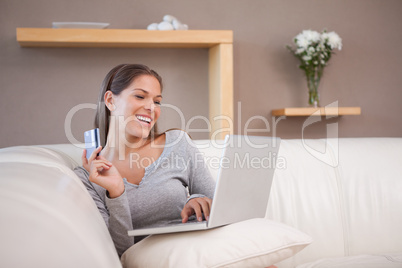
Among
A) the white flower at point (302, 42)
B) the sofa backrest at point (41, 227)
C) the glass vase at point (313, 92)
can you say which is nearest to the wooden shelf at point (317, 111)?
the glass vase at point (313, 92)

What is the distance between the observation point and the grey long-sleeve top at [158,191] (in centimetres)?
137

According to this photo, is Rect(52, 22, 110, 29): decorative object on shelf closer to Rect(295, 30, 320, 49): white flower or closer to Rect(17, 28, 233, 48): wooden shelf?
Rect(17, 28, 233, 48): wooden shelf

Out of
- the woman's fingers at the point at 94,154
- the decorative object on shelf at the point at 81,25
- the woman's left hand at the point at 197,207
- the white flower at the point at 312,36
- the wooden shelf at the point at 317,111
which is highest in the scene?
the decorative object on shelf at the point at 81,25

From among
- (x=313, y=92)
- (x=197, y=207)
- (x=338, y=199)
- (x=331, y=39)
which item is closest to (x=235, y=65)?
(x=313, y=92)

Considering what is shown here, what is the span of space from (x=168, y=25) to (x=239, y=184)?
242cm

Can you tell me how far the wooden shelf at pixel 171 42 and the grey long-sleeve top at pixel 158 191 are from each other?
1643 mm

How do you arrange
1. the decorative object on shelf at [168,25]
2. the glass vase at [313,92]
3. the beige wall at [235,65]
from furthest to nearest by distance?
the glass vase at [313,92], the beige wall at [235,65], the decorative object on shelf at [168,25]

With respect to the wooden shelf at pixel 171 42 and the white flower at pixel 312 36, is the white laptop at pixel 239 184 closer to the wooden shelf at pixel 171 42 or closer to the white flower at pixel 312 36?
the wooden shelf at pixel 171 42

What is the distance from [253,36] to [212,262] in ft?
10.2

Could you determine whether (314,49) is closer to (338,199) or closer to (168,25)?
(168,25)

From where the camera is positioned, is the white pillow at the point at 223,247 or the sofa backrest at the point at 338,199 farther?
the sofa backrest at the point at 338,199

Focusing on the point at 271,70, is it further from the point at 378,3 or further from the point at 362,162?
the point at 362,162

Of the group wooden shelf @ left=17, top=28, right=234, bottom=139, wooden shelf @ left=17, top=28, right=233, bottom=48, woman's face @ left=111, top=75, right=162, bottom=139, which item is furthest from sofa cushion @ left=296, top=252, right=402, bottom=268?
wooden shelf @ left=17, top=28, right=233, bottom=48

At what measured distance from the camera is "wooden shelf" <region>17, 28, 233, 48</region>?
332 cm
